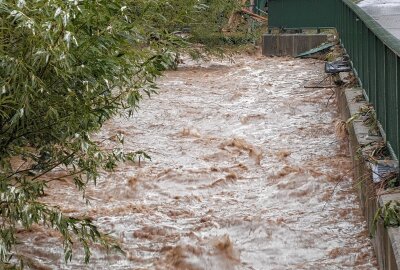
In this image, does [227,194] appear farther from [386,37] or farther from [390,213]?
[390,213]

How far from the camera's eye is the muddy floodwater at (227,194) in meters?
9.73

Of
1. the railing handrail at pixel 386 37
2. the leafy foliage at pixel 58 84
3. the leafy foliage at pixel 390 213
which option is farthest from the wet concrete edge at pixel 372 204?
the leafy foliage at pixel 58 84

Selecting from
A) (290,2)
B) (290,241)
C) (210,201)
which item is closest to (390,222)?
(290,241)

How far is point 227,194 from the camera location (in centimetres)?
1226

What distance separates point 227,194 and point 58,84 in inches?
208

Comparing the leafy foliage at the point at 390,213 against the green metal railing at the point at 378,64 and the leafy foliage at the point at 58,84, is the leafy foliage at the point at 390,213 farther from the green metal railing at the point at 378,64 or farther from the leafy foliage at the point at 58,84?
the leafy foliage at the point at 58,84

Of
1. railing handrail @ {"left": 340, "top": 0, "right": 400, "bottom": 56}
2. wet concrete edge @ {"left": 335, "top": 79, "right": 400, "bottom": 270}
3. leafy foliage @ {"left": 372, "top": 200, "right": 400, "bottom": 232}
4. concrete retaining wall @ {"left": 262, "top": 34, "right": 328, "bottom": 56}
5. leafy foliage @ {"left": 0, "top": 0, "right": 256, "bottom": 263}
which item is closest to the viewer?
leafy foliage @ {"left": 0, "top": 0, "right": 256, "bottom": 263}

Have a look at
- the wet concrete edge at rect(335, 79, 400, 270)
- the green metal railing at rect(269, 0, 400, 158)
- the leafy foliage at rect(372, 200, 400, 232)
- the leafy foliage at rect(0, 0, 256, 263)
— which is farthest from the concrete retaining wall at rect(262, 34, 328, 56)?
the leafy foliage at rect(372, 200, 400, 232)

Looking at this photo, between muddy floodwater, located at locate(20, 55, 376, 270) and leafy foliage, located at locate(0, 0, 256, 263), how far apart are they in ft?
6.76

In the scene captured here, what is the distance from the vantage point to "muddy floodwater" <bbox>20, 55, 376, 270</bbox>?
9.73m

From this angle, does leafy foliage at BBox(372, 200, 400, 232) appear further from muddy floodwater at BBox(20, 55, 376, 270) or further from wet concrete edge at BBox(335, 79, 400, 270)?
muddy floodwater at BBox(20, 55, 376, 270)

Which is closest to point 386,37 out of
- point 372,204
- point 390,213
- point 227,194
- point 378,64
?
point 378,64

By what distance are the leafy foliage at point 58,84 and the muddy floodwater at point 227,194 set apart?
2059 mm

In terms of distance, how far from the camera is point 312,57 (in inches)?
1038
